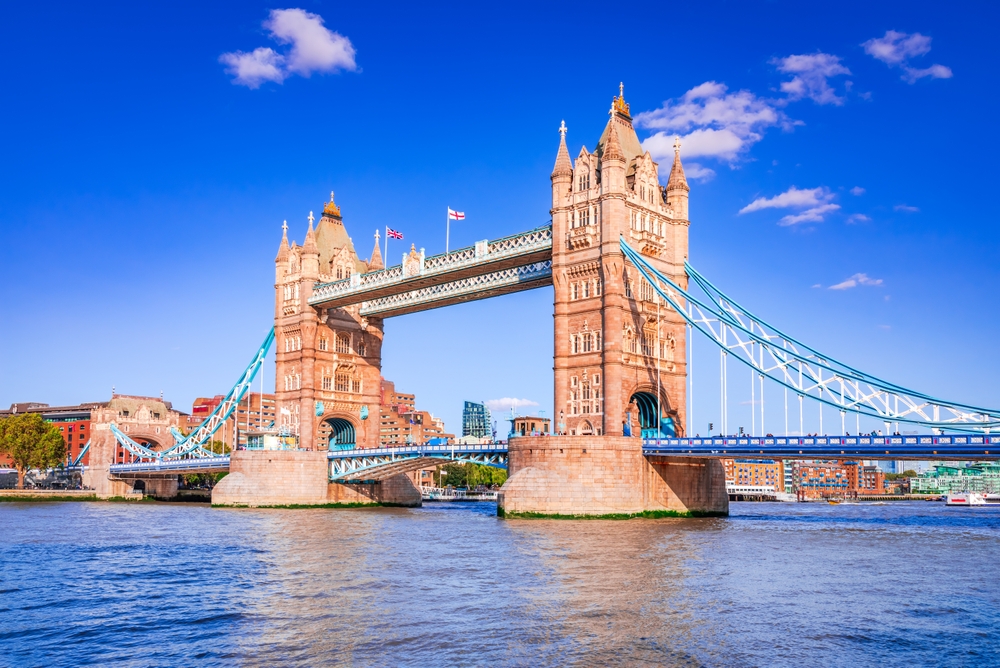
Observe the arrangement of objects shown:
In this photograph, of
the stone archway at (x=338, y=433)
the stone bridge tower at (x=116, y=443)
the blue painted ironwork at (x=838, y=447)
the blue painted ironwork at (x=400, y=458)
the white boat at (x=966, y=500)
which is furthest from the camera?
the white boat at (x=966, y=500)

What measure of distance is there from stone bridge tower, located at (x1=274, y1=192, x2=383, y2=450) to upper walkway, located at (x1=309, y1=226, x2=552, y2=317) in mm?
2219

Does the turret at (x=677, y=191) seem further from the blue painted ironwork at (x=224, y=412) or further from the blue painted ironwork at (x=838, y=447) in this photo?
the blue painted ironwork at (x=224, y=412)

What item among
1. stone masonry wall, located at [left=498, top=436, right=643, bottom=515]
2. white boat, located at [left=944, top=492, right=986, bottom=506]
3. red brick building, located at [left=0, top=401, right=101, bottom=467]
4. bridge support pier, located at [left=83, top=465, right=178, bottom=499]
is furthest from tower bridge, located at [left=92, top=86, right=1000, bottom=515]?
white boat, located at [left=944, top=492, right=986, bottom=506]

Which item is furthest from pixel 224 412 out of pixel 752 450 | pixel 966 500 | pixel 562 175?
pixel 966 500

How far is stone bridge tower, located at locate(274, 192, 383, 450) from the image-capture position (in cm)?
8688

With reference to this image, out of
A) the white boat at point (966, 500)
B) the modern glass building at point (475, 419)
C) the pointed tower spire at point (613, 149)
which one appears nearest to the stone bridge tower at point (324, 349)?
the pointed tower spire at point (613, 149)

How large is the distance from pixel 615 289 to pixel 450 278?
1778 centimetres

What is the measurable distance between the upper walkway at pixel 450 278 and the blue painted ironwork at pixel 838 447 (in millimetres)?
16976

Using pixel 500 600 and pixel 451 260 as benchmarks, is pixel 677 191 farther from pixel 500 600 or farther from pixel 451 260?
pixel 500 600

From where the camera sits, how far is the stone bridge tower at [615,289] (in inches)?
2453

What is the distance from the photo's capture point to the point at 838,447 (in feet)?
171

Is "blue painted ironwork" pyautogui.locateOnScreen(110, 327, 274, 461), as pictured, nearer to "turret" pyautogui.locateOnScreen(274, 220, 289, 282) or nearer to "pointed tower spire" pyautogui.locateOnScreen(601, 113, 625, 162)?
"turret" pyautogui.locateOnScreen(274, 220, 289, 282)

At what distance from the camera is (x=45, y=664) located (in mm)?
19609

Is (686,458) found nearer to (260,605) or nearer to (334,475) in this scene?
(334,475)
